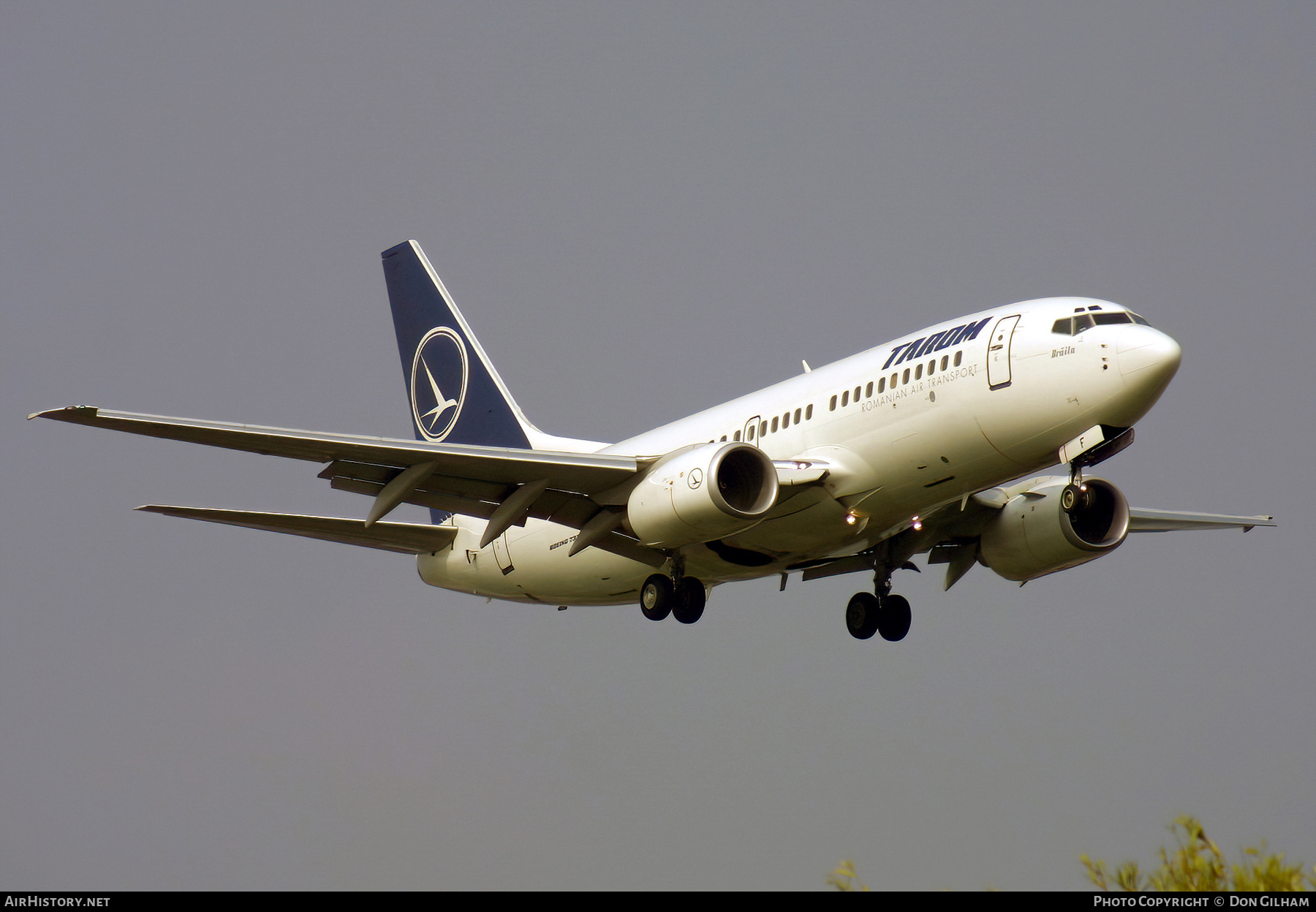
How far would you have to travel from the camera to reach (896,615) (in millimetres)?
30656

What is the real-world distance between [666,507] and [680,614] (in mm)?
3705

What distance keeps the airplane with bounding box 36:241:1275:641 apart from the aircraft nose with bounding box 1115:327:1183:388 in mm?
28

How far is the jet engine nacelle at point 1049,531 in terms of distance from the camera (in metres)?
27.8

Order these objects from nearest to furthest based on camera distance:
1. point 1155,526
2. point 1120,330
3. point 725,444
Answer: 1. point 1120,330
2. point 725,444
3. point 1155,526

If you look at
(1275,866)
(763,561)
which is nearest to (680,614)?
(763,561)

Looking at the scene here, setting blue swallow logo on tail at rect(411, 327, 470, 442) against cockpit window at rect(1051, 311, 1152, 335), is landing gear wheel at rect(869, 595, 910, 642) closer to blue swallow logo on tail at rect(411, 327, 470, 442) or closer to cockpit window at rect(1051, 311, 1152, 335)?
cockpit window at rect(1051, 311, 1152, 335)

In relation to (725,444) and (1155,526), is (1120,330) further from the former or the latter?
(1155,526)

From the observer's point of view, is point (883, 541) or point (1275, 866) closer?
point (1275, 866)

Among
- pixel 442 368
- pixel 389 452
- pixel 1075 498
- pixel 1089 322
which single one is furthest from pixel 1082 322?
pixel 442 368

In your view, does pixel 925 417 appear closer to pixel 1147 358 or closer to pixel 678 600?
pixel 1147 358

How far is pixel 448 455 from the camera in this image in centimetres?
2548

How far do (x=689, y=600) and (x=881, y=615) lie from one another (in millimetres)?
4891

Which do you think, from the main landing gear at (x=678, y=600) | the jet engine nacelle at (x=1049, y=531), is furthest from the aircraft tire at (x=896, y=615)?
the main landing gear at (x=678, y=600)

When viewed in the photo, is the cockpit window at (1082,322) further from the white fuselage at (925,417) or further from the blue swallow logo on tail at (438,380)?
the blue swallow logo on tail at (438,380)
